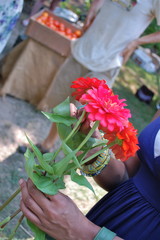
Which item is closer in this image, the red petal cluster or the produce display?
the red petal cluster

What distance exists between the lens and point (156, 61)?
25.0ft

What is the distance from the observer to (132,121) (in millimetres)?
4996

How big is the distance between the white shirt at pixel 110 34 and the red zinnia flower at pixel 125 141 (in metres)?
2.18

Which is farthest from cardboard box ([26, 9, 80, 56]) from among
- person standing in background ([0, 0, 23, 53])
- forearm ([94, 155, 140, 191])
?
forearm ([94, 155, 140, 191])

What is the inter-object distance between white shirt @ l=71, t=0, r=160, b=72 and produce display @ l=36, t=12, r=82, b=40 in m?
0.55

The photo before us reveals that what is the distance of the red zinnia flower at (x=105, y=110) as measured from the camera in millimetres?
858

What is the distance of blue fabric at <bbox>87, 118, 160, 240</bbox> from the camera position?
120cm

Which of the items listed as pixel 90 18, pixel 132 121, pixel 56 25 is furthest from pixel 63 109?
pixel 132 121

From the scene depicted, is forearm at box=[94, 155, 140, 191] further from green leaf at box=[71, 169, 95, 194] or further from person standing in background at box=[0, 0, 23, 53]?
person standing in background at box=[0, 0, 23, 53]

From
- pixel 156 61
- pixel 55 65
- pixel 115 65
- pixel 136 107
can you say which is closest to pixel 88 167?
pixel 115 65

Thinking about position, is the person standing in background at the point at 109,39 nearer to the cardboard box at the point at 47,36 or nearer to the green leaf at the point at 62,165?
the cardboard box at the point at 47,36

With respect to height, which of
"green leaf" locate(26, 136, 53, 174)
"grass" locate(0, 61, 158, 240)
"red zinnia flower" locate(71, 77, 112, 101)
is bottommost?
"grass" locate(0, 61, 158, 240)

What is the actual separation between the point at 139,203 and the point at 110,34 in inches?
85.6

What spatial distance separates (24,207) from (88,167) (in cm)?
28
